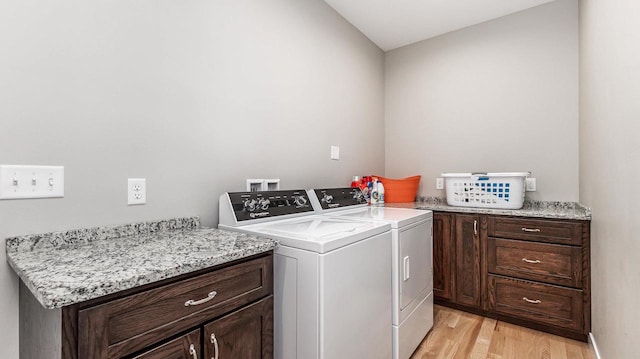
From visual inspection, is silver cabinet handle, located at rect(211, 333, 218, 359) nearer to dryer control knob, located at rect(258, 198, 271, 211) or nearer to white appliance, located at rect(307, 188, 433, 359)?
dryer control knob, located at rect(258, 198, 271, 211)

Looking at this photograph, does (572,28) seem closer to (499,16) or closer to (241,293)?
(499,16)

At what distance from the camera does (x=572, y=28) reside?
2.37 meters

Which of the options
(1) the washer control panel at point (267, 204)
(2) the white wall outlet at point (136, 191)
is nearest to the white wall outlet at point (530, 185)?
(1) the washer control panel at point (267, 204)

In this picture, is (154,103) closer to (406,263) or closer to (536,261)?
(406,263)

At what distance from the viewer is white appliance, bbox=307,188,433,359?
5.51 ft

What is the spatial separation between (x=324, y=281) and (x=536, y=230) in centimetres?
176

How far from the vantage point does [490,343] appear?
2.00 metres

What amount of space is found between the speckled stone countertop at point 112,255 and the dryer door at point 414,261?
91 cm

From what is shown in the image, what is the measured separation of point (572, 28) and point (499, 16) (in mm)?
555

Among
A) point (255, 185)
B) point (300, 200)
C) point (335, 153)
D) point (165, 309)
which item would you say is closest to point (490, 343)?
point (300, 200)

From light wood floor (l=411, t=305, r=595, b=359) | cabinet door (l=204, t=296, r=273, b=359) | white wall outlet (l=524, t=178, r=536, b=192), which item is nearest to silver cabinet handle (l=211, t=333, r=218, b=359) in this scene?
cabinet door (l=204, t=296, r=273, b=359)

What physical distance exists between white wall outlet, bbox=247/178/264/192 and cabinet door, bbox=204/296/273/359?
763mm

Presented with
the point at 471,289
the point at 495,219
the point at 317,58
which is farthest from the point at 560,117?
the point at 317,58

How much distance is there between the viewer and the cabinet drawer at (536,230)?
1992mm
